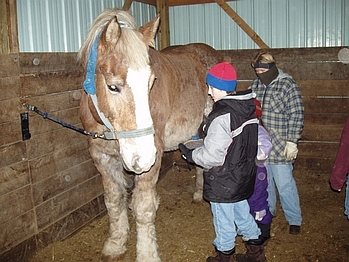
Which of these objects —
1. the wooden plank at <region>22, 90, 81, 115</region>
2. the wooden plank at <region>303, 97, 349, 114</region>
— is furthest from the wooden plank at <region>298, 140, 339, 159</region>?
the wooden plank at <region>22, 90, 81, 115</region>

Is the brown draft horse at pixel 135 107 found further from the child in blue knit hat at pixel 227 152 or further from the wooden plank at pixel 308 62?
the wooden plank at pixel 308 62

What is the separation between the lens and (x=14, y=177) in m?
3.10

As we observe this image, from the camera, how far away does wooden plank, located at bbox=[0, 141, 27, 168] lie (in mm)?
2973

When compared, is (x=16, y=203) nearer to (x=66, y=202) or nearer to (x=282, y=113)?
(x=66, y=202)

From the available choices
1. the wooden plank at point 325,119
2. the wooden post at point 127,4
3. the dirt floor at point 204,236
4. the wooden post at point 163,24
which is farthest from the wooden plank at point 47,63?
the wooden plank at point 325,119

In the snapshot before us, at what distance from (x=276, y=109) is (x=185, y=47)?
5.94ft

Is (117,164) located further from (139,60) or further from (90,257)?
(139,60)

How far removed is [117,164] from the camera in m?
3.53

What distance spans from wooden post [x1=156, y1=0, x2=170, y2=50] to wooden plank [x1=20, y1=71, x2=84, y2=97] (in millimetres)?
2653

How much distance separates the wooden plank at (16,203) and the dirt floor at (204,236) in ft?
1.82

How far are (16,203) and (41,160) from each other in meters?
0.48

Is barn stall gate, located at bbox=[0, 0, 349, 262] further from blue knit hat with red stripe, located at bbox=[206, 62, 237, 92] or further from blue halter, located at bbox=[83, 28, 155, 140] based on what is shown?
blue knit hat with red stripe, located at bbox=[206, 62, 237, 92]

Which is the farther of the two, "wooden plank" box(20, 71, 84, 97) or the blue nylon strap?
"wooden plank" box(20, 71, 84, 97)

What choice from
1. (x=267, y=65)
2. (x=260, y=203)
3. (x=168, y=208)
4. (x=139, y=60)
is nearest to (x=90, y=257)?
(x=168, y=208)
